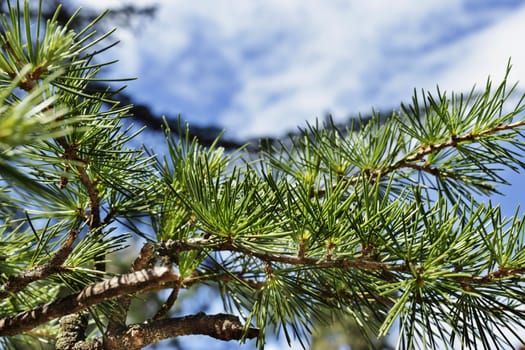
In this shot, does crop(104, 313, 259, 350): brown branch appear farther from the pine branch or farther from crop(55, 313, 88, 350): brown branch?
the pine branch

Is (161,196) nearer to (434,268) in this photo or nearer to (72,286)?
(72,286)

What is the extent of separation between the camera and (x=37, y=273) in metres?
0.39

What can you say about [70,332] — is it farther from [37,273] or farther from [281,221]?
[281,221]

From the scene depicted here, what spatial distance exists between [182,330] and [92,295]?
63 mm

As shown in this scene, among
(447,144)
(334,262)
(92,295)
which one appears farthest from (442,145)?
(92,295)

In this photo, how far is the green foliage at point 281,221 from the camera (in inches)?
13.7

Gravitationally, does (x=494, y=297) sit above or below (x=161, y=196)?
below

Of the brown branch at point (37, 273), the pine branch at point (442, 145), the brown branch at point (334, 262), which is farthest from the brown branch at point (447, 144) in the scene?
the brown branch at point (37, 273)

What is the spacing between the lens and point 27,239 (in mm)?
456

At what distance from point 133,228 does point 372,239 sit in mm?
163

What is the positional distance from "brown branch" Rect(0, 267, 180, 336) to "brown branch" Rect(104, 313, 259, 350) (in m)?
0.04

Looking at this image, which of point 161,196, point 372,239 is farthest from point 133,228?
point 372,239

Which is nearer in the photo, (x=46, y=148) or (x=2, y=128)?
(x=2, y=128)

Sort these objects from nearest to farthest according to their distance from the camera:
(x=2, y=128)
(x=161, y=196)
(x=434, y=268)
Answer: (x=2, y=128) < (x=434, y=268) < (x=161, y=196)
